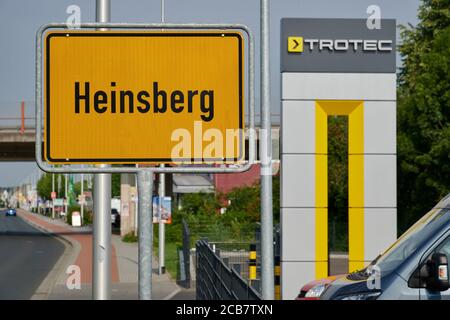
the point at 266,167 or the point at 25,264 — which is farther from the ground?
the point at 266,167

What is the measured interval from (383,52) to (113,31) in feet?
42.6

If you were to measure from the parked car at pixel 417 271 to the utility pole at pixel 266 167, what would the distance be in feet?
4.18

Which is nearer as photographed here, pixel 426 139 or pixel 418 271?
pixel 418 271

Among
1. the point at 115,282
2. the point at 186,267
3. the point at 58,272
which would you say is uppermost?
the point at 186,267

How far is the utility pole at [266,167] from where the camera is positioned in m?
5.65

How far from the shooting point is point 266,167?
6465 millimetres

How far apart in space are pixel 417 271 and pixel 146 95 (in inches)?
148

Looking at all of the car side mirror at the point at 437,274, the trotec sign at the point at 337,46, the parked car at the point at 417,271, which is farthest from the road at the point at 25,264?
the car side mirror at the point at 437,274

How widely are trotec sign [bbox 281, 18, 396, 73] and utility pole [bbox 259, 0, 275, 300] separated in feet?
32.8

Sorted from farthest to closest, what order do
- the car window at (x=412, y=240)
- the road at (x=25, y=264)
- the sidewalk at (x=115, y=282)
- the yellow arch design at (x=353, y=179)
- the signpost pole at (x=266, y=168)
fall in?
1. the road at (x=25, y=264)
2. the sidewalk at (x=115, y=282)
3. the yellow arch design at (x=353, y=179)
4. the car window at (x=412, y=240)
5. the signpost pole at (x=266, y=168)

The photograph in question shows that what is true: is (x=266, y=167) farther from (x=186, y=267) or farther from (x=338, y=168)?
(x=338, y=168)

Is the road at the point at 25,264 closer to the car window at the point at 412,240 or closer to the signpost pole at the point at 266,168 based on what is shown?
the car window at the point at 412,240

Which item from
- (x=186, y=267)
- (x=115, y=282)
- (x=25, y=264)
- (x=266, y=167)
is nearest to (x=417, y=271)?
(x=266, y=167)

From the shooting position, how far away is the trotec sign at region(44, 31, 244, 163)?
13.6ft
